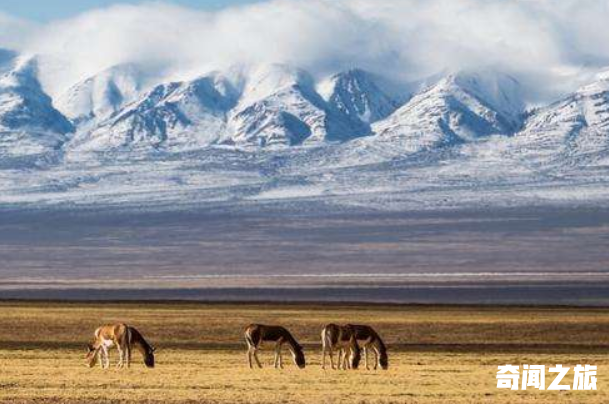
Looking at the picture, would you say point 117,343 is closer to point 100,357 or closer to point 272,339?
point 100,357

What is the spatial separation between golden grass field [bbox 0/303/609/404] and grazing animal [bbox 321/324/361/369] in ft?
1.48

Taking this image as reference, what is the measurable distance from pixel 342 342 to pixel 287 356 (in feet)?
13.3

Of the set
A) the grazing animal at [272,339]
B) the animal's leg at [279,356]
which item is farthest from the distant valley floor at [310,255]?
the grazing animal at [272,339]

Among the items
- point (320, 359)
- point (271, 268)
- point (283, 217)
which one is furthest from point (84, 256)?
point (320, 359)

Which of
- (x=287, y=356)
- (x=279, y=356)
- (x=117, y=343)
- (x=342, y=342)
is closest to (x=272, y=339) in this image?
(x=279, y=356)

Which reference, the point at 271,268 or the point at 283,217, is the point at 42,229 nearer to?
the point at 283,217

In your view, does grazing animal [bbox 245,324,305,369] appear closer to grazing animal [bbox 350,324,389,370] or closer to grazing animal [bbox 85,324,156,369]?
grazing animal [bbox 350,324,389,370]

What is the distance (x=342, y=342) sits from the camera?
3005cm

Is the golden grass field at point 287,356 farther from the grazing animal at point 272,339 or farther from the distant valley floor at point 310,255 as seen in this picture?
the distant valley floor at point 310,255

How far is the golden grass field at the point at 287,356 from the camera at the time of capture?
2588cm

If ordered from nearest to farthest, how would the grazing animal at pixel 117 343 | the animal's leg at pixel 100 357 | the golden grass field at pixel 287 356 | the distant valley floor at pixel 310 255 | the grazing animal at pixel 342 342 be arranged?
the golden grass field at pixel 287 356 < the grazing animal at pixel 342 342 < the grazing animal at pixel 117 343 < the animal's leg at pixel 100 357 < the distant valley floor at pixel 310 255

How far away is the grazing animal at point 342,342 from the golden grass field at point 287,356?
0.45 metres

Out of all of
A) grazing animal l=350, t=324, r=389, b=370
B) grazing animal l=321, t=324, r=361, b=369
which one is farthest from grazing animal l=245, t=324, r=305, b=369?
grazing animal l=350, t=324, r=389, b=370

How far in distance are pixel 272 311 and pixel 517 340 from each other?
12.0 m
